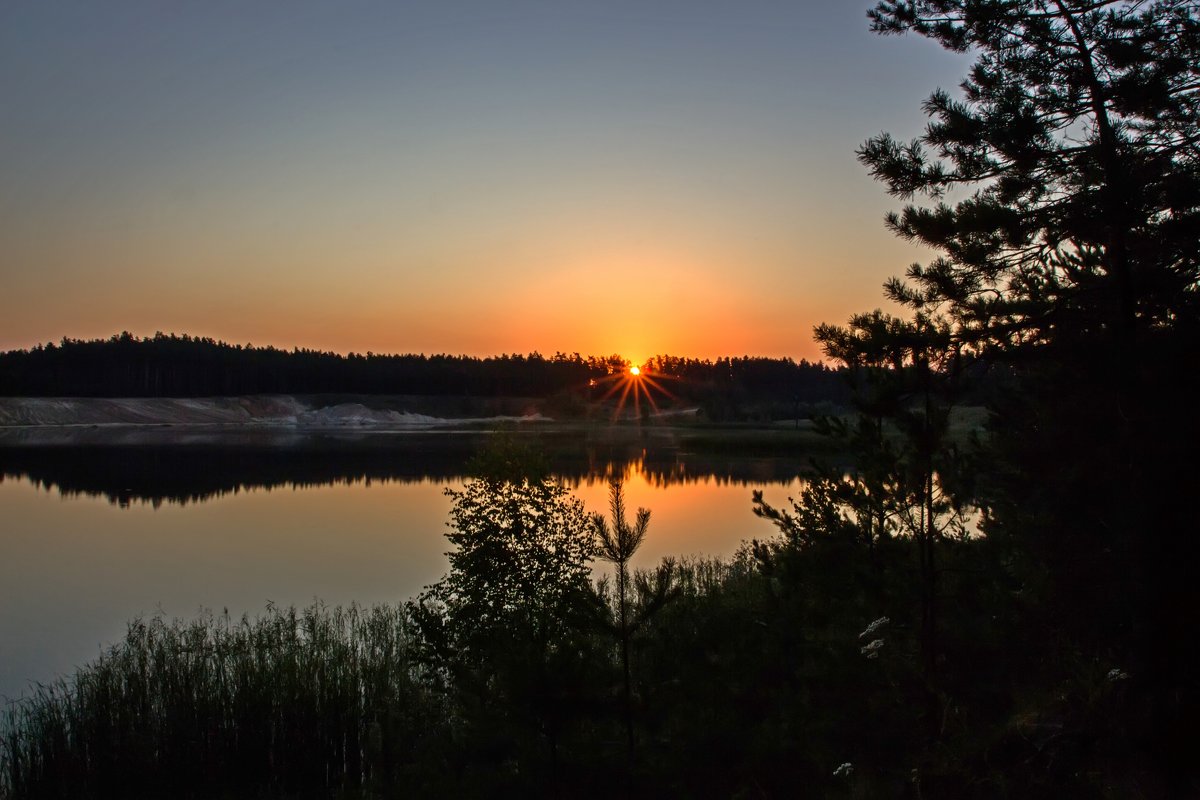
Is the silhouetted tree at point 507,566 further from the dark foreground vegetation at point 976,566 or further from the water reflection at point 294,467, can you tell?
the water reflection at point 294,467

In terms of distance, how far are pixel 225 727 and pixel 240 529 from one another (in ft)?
67.3

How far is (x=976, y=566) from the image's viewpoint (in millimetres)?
7008

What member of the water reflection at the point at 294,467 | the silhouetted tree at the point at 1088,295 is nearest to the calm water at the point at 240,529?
the water reflection at the point at 294,467

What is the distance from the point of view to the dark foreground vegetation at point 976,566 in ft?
15.1

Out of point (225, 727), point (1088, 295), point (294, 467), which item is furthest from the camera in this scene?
point (294, 467)

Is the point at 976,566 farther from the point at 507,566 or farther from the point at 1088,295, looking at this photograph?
the point at 507,566

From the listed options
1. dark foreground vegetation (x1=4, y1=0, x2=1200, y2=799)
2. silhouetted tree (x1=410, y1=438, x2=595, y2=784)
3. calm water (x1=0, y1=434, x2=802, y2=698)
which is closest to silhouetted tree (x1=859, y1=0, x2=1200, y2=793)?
dark foreground vegetation (x1=4, y1=0, x2=1200, y2=799)

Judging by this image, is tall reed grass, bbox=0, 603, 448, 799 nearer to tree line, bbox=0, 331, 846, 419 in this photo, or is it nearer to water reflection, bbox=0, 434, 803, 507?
water reflection, bbox=0, 434, 803, 507

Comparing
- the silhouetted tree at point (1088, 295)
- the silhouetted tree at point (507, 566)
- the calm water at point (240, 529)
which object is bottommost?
the calm water at point (240, 529)

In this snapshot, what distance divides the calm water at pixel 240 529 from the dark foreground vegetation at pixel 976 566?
977cm

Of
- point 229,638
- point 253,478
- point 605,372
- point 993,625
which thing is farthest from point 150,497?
point 605,372

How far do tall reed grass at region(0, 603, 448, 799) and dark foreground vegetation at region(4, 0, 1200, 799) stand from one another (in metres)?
0.07

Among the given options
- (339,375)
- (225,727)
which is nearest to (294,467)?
(225,727)

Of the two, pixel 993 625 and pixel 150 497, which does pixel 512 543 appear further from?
pixel 150 497
